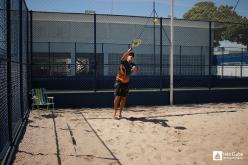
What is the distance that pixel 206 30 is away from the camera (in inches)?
1089

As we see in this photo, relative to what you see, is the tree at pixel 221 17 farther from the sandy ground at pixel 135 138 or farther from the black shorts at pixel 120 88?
the black shorts at pixel 120 88

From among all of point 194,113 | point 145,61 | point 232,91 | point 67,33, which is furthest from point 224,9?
point 194,113

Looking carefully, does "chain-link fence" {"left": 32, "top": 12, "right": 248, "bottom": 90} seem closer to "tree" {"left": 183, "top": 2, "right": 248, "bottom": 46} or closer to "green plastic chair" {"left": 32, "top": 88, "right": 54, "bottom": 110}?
"green plastic chair" {"left": 32, "top": 88, "right": 54, "bottom": 110}

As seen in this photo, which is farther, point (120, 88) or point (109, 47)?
point (109, 47)

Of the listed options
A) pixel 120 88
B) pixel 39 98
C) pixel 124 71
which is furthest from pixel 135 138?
pixel 39 98

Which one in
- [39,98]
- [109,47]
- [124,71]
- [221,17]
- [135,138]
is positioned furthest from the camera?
[221,17]

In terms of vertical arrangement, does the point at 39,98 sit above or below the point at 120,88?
below

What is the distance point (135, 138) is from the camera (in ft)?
23.9

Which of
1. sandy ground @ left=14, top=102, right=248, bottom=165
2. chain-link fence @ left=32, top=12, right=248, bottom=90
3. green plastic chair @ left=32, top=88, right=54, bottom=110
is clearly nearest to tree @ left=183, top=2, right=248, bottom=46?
chain-link fence @ left=32, top=12, right=248, bottom=90

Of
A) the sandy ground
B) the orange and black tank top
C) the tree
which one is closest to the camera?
the sandy ground

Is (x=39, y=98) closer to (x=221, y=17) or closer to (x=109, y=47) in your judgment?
(x=109, y=47)

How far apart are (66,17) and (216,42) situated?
34.0 meters

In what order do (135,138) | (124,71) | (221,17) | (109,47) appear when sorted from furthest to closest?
(221,17)
(109,47)
(124,71)
(135,138)

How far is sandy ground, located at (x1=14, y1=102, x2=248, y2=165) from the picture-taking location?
18.9 feet
